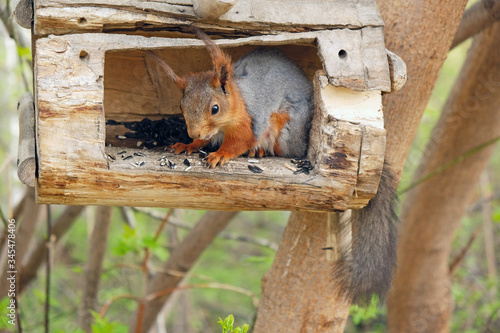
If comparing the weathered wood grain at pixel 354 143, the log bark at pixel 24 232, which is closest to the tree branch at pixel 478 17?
the weathered wood grain at pixel 354 143

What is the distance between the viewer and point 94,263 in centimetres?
323

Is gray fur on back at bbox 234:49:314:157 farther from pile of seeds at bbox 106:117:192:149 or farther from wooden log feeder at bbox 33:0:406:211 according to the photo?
pile of seeds at bbox 106:117:192:149

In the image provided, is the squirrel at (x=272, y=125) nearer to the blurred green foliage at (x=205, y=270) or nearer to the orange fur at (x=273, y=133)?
the orange fur at (x=273, y=133)

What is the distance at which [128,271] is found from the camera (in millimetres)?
5180

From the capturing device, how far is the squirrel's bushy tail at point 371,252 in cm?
197

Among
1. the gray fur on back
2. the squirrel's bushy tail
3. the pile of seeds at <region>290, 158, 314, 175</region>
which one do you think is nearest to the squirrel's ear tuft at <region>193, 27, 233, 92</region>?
the gray fur on back

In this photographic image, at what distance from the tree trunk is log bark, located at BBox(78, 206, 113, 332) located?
1.17m

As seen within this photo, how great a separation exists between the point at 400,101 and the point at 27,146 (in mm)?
1388

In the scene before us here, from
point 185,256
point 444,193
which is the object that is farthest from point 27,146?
point 444,193

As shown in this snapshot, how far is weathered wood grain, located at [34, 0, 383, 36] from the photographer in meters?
1.72

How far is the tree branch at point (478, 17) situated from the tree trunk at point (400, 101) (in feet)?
1.87

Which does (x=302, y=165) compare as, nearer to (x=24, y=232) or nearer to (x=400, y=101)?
(x=400, y=101)

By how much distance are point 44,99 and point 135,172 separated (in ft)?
1.05

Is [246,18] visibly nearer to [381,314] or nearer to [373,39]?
[373,39]
